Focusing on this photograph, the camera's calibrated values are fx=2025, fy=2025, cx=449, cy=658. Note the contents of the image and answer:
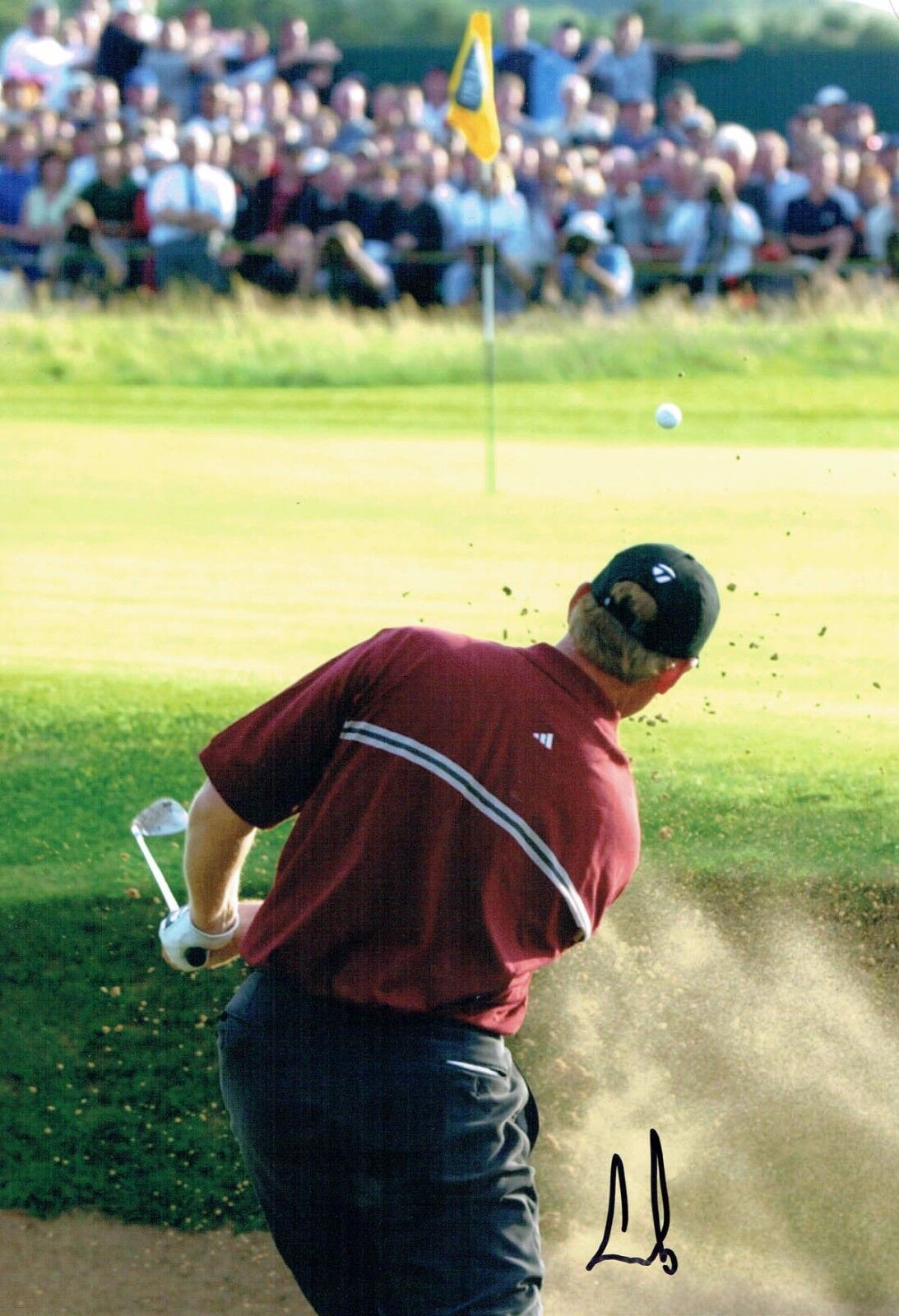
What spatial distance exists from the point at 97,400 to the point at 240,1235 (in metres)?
5.37

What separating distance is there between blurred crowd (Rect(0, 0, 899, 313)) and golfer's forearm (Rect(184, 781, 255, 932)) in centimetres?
753

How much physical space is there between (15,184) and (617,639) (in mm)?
9608

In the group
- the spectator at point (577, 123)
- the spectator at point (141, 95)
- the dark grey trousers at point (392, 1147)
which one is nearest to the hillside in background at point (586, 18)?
the spectator at point (577, 123)

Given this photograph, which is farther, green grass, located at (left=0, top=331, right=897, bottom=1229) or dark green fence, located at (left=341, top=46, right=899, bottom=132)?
dark green fence, located at (left=341, top=46, right=899, bottom=132)

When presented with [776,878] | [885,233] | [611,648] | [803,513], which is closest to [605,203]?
[885,233]

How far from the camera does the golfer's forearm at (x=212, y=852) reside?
10.1ft

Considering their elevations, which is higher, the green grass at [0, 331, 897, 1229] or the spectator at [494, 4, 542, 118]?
the spectator at [494, 4, 542, 118]

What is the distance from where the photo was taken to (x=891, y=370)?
8.79 meters

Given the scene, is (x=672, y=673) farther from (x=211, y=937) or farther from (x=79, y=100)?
(x=79, y=100)

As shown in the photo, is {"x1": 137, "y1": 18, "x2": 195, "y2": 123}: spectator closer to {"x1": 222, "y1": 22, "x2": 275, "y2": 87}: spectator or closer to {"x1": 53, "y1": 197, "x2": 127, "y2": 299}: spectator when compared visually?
{"x1": 222, "y1": 22, "x2": 275, "y2": 87}: spectator

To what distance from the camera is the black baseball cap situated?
118 inches

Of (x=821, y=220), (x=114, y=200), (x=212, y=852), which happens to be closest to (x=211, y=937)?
(x=212, y=852)
